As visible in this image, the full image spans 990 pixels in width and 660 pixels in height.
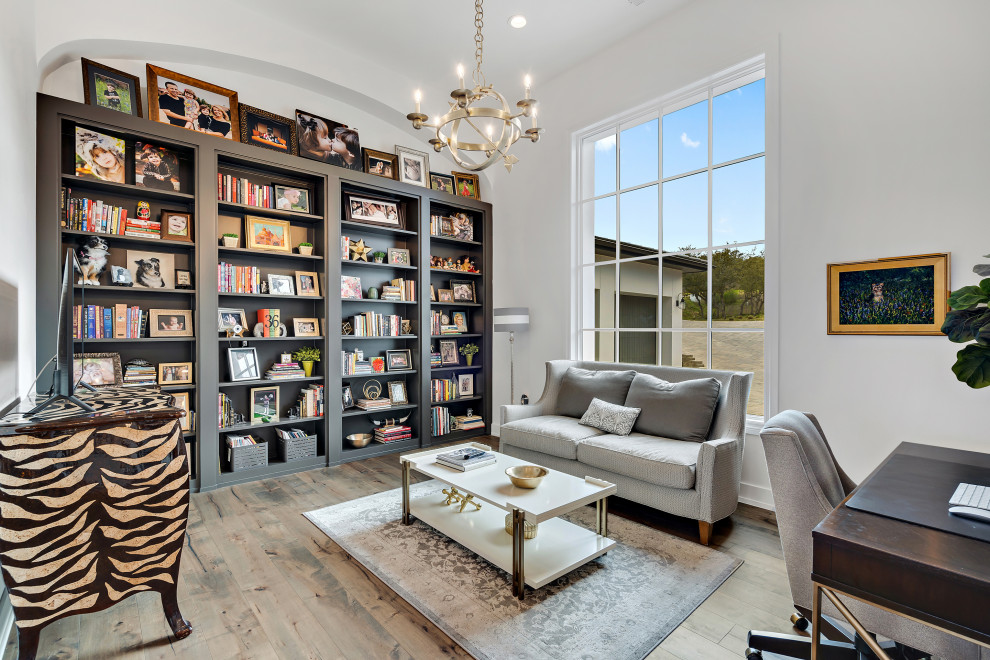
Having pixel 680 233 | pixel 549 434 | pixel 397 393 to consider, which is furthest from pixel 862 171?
pixel 397 393

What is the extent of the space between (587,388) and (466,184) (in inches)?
105

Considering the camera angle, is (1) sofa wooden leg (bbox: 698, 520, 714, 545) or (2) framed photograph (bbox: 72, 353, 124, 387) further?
(2) framed photograph (bbox: 72, 353, 124, 387)

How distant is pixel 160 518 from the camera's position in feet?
5.66

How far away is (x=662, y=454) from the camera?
8.66 feet

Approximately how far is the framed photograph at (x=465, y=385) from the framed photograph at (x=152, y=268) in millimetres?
2629

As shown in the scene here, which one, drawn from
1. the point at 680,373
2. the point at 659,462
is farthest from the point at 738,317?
the point at 659,462

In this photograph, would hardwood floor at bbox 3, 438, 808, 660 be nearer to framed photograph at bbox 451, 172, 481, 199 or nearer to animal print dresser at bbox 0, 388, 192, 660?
animal print dresser at bbox 0, 388, 192, 660

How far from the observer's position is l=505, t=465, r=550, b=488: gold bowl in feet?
7.22

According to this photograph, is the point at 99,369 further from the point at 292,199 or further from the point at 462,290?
the point at 462,290

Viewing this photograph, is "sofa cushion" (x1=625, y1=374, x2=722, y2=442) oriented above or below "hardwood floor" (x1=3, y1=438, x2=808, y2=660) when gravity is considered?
above

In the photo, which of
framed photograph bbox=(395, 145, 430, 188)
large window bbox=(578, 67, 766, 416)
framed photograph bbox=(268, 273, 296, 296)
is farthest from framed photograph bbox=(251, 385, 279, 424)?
large window bbox=(578, 67, 766, 416)

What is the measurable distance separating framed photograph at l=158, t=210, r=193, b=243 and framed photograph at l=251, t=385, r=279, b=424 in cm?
123

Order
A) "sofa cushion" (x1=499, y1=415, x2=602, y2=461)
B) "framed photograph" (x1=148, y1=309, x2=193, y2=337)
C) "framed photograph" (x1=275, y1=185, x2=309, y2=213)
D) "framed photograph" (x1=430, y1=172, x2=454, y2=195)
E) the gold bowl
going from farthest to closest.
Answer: "framed photograph" (x1=430, y1=172, x2=454, y2=195) → "framed photograph" (x1=275, y1=185, x2=309, y2=213) → "framed photograph" (x1=148, y1=309, x2=193, y2=337) → "sofa cushion" (x1=499, y1=415, x2=602, y2=461) → the gold bowl

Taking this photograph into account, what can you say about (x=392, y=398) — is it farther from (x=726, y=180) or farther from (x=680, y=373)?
(x=726, y=180)
